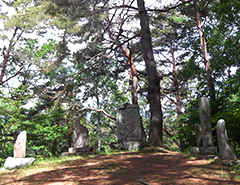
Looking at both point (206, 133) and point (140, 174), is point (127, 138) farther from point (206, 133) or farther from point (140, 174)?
point (140, 174)

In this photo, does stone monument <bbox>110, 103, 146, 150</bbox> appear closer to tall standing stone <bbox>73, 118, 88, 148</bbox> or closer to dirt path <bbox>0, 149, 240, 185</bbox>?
tall standing stone <bbox>73, 118, 88, 148</bbox>

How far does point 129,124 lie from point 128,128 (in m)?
0.19

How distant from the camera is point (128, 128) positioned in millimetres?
9258

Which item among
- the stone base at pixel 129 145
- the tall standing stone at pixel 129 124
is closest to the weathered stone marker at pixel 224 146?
the stone base at pixel 129 145

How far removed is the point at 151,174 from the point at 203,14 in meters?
12.7

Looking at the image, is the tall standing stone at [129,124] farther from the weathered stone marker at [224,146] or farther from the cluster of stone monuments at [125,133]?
the weathered stone marker at [224,146]

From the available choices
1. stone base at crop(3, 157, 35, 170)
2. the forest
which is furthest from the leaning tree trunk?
stone base at crop(3, 157, 35, 170)

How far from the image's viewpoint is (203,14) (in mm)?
13695

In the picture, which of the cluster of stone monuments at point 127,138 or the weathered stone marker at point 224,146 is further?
the cluster of stone monuments at point 127,138

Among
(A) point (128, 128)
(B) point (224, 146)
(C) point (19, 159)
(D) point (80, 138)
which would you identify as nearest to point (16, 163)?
(C) point (19, 159)

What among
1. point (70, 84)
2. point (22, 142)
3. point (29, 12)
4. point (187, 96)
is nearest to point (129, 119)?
point (22, 142)

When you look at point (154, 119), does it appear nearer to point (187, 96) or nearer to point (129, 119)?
point (129, 119)

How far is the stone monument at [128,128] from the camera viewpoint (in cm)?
894

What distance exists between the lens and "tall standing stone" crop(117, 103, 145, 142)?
9.12 meters
